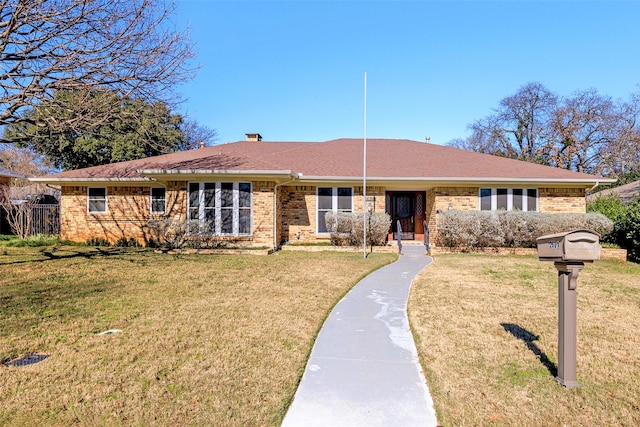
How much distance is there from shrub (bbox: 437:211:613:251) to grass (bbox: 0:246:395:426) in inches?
218

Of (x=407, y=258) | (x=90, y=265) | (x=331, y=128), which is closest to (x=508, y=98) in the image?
(x=331, y=128)

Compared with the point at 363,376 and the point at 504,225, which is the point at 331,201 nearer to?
the point at 504,225

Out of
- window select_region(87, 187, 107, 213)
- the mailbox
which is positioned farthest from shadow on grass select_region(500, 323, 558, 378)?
window select_region(87, 187, 107, 213)

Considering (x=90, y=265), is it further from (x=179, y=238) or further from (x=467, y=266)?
(x=467, y=266)

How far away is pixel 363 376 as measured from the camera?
3.80 meters

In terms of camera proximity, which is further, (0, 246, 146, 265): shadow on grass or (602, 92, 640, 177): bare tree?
(602, 92, 640, 177): bare tree

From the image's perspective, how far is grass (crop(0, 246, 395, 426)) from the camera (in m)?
3.11

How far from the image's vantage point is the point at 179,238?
525 inches

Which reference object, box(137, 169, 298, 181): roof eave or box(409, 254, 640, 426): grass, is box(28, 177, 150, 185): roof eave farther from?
box(409, 254, 640, 426): grass

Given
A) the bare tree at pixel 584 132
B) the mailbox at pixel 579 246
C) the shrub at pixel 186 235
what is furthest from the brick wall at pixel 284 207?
the bare tree at pixel 584 132

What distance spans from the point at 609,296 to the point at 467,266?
3580 mm

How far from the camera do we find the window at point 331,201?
15.1 m

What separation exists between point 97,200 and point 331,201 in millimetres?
9292

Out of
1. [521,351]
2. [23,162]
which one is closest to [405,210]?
[521,351]
